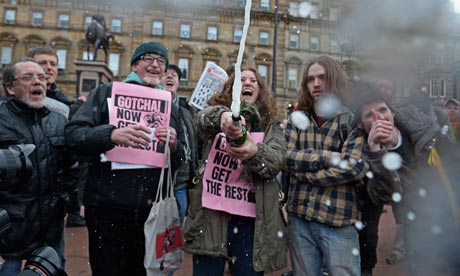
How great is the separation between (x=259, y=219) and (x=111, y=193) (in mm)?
872

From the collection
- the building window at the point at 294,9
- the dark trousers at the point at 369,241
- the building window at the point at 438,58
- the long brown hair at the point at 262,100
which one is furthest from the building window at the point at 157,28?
the dark trousers at the point at 369,241

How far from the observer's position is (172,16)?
1.87 metres

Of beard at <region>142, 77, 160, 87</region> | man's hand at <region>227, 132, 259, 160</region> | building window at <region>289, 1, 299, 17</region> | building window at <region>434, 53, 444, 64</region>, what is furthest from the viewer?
beard at <region>142, 77, 160, 87</region>

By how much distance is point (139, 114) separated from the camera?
7.02ft

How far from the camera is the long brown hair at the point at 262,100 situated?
6.93 ft

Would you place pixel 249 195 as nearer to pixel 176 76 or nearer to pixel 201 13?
pixel 201 13

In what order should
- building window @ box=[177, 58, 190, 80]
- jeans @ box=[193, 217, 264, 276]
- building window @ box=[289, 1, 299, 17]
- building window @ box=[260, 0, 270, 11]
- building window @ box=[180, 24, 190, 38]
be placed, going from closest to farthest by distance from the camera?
building window @ box=[289, 1, 299, 17] < building window @ box=[260, 0, 270, 11] < jeans @ box=[193, 217, 264, 276] < building window @ box=[180, 24, 190, 38] < building window @ box=[177, 58, 190, 80]

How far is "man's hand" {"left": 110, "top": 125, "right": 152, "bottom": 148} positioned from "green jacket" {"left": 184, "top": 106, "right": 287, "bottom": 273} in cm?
32

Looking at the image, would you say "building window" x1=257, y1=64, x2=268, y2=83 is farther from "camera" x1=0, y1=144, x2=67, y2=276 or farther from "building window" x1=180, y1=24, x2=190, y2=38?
"camera" x1=0, y1=144, x2=67, y2=276

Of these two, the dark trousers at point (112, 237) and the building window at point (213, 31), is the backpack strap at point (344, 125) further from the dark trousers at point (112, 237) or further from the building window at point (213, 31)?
the dark trousers at point (112, 237)

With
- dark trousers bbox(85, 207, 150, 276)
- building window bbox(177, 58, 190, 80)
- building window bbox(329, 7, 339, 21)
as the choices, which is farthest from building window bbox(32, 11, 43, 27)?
building window bbox(329, 7, 339, 21)

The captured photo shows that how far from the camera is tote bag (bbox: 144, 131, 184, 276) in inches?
74.5

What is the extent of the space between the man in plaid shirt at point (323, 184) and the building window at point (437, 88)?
853 mm

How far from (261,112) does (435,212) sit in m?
1.14
